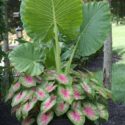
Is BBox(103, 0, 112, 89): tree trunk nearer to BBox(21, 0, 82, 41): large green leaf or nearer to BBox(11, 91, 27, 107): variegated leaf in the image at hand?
BBox(21, 0, 82, 41): large green leaf

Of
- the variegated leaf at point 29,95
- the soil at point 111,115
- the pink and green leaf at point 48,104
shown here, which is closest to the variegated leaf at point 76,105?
the pink and green leaf at point 48,104

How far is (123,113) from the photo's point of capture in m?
6.38

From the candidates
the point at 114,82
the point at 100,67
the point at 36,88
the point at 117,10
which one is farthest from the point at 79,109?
the point at 117,10

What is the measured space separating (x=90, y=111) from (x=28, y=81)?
0.81 metres

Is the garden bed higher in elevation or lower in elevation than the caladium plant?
lower

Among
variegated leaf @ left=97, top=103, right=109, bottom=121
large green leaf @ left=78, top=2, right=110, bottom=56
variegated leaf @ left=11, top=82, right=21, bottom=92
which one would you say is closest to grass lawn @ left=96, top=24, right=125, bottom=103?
large green leaf @ left=78, top=2, right=110, bottom=56

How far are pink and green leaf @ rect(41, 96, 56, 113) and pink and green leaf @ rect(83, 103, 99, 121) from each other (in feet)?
1.28

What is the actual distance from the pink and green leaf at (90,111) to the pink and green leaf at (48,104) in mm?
390

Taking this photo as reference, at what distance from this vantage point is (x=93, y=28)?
5.68 m

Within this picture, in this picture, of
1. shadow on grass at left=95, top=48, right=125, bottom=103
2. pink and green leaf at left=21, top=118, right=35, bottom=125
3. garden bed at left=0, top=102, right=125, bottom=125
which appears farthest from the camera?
shadow on grass at left=95, top=48, right=125, bottom=103

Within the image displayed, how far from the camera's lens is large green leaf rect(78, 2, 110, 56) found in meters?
5.62

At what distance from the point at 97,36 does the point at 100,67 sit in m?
6.08

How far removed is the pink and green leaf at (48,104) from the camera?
483 centimetres

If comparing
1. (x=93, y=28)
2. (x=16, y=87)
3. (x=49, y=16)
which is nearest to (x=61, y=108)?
(x=16, y=87)
